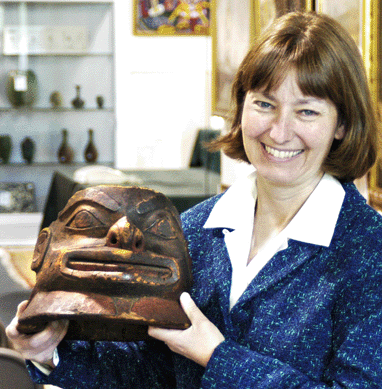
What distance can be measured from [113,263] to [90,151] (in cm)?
378

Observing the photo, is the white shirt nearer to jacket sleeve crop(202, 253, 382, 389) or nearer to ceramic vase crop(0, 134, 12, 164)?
jacket sleeve crop(202, 253, 382, 389)

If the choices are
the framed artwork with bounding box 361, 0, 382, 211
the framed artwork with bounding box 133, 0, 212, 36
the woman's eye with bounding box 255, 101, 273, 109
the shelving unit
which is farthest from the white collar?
the shelving unit

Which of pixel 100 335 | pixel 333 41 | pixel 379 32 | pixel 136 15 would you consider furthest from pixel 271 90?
pixel 136 15

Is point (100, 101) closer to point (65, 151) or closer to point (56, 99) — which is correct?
point (56, 99)

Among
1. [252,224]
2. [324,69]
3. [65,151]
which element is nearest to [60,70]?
[65,151]

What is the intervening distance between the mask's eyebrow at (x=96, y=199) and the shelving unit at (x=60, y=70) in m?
3.46

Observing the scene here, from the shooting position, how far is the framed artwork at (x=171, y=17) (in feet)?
14.8

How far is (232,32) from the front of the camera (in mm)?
3266

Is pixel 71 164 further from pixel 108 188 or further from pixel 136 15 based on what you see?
pixel 108 188

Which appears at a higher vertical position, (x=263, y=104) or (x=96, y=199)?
(x=263, y=104)

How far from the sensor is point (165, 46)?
452cm

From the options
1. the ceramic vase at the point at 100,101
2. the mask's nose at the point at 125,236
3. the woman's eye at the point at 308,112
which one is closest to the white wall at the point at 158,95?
the ceramic vase at the point at 100,101

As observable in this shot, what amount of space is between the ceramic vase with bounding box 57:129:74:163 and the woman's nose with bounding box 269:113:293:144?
3.74m

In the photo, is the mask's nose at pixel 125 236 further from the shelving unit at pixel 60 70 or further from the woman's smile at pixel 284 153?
the shelving unit at pixel 60 70
